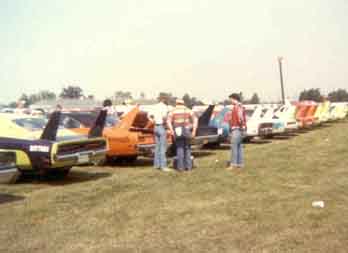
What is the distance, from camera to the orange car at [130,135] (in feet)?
39.4

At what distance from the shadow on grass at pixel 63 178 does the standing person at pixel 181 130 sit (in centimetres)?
157

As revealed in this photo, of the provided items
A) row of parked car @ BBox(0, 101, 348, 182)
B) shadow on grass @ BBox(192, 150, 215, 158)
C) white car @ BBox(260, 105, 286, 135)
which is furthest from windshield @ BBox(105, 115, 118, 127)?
white car @ BBox(260, 105, 286, 135)

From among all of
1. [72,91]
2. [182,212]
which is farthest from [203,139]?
[72,91]

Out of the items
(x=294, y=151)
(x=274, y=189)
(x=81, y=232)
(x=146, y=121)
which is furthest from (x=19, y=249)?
(x=294, y=151)

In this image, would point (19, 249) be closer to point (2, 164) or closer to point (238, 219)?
point (2, 164)

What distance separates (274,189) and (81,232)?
143 inches

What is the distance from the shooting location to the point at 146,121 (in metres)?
12.9

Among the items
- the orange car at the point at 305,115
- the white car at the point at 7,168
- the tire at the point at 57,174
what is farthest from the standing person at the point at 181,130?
the orange car at the point at 305,115

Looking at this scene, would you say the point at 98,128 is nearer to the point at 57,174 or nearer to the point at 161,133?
the point at 57,174

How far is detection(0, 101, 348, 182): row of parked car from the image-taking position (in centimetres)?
922

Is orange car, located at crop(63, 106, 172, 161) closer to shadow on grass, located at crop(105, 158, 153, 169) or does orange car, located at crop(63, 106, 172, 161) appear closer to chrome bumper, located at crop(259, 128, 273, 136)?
shadow on grass, located at crop(105, 158, 153, 169)

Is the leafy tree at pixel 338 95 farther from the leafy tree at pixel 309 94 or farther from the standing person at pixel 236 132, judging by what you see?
the standing person at pixel 236 132

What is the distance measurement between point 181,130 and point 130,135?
1405 millimetres

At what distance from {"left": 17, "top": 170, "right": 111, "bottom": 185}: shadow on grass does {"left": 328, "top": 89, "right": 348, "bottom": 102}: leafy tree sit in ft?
212
